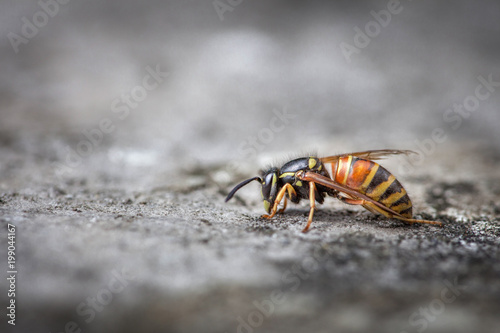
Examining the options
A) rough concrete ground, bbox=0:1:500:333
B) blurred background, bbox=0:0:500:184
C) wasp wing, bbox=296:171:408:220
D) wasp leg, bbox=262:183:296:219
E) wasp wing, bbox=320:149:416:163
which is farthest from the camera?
blurred background, bbox=0:0:500:184

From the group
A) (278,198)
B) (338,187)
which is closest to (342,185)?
(338,187)

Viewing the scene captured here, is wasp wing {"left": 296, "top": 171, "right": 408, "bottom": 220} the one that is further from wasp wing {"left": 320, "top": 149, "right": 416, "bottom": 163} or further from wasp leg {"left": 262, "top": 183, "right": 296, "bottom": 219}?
wasp wing {"left": 320, "top": 149, "right": 416, "bottom": 163}

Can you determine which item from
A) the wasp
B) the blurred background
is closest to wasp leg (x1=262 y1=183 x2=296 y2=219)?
the wasp

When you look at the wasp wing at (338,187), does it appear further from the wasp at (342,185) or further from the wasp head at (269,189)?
the wasp head at (269,189)

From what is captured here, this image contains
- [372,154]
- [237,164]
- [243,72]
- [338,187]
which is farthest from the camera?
[243,72]

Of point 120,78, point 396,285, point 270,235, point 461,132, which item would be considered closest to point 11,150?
point 120,78

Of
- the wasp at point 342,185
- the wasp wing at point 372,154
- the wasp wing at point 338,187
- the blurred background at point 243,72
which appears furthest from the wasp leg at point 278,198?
the blurred background at point 243,72

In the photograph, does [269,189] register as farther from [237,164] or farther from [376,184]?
[237,164]
